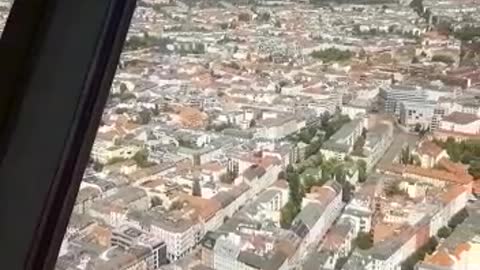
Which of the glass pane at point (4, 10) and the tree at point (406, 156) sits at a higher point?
the glass pane at point (4, 10)

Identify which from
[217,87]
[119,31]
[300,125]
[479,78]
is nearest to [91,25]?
[119,31]

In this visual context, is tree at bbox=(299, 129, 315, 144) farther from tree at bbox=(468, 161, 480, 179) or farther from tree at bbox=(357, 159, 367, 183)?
tree at bbox=(468, 161, 480, 179)

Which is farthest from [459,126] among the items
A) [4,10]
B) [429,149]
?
[4,10]

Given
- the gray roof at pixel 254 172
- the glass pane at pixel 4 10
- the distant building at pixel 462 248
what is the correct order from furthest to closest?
the glass pane at pixel 4 10 → the gray roof at pixel 254 172 → the distant building at pixel 462 248

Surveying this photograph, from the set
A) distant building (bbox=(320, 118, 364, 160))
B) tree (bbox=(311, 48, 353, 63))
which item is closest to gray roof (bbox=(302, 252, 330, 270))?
distant building (bbox=(320, 118, 364, 160))

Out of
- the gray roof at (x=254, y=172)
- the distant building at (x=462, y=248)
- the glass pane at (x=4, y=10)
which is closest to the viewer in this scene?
the distant building at (x=462, y=248)

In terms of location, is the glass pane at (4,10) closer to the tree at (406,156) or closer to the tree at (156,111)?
the tree at (156,111)

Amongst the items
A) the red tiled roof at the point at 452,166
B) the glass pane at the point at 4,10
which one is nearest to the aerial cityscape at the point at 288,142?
the red tiled roof at the point at 452,166
